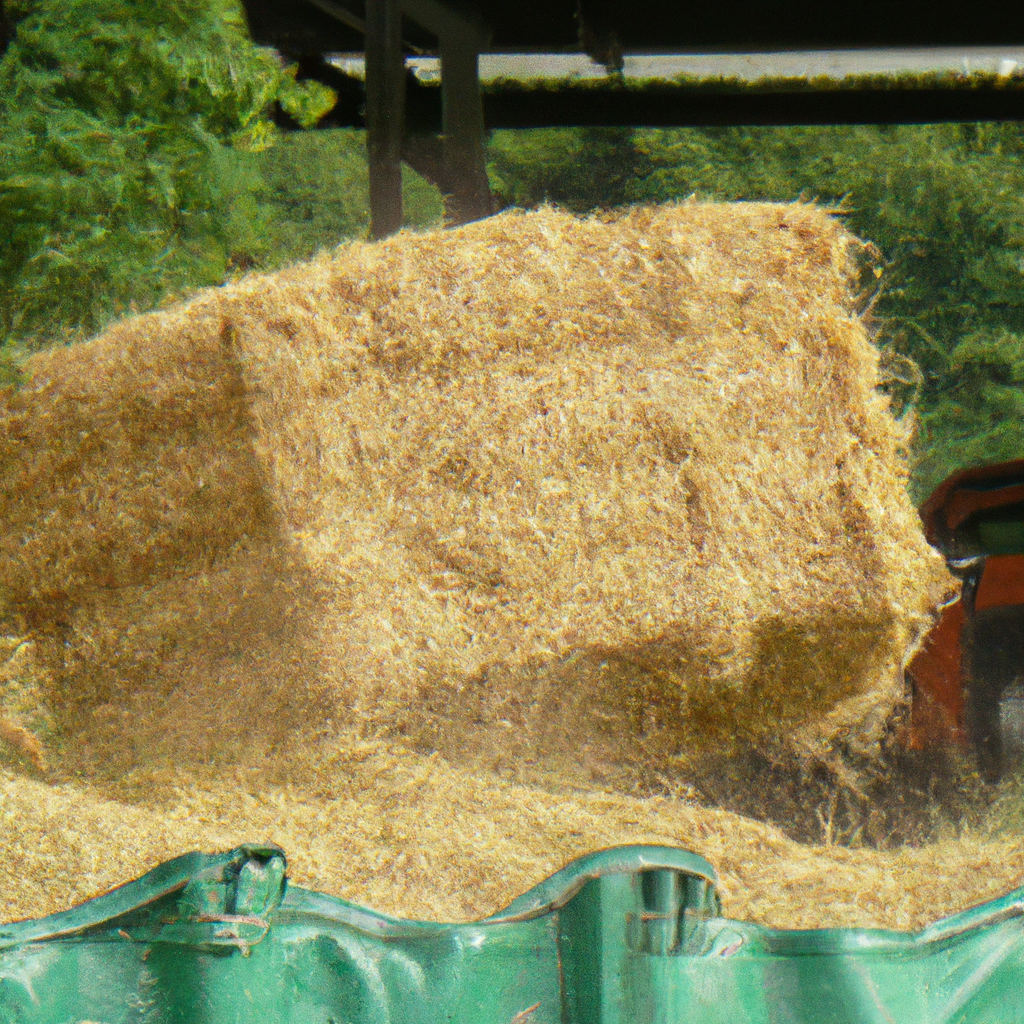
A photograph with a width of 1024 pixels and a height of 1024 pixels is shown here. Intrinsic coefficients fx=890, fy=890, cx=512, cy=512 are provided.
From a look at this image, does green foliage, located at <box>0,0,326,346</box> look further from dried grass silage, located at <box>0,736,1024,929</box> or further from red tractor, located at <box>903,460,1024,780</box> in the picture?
red tractor, located at <box>903,460,1024,780</box>

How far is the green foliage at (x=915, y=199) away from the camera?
260 cm

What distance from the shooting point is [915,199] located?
277 centimetres

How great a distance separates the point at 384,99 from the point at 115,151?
878 millimetres

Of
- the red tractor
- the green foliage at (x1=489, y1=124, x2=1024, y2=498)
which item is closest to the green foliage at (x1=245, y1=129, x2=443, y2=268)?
the green foliage at (x1=489, y1=124, x2=1024, y2=498)

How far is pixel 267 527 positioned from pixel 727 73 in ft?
6.79

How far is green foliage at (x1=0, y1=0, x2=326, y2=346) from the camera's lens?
6.17 feet

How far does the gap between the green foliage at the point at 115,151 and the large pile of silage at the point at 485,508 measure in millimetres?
138

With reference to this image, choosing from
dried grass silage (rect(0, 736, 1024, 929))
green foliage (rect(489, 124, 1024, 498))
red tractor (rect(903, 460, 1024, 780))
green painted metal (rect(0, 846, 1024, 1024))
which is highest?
green foliage (rect(489, 124, 1024, 498))

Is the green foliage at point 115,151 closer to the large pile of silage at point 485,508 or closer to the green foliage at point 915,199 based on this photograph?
the large pile of silage at point 485,508

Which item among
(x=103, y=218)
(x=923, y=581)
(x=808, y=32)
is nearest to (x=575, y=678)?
(x=923, y=581)

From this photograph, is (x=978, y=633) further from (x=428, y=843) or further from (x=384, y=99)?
(x=384, y=99)

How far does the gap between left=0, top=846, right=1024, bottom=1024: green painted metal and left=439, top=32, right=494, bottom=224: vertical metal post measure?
81.1 inches

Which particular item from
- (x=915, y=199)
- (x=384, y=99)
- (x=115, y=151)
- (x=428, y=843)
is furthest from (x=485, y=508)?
(x=915, y=199)

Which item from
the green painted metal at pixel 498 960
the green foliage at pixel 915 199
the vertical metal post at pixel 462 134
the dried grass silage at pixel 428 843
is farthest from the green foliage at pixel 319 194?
the green painted metal at pixel 498 960
